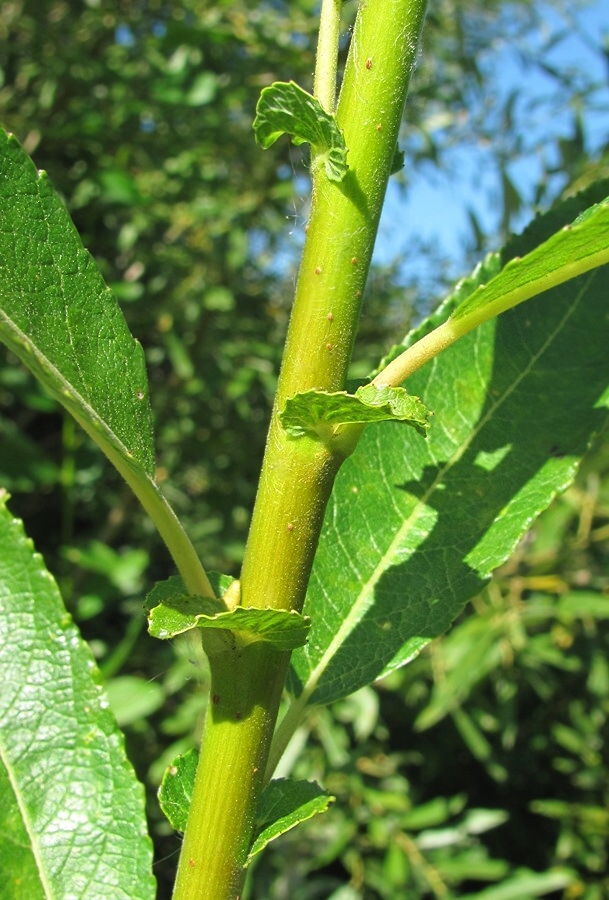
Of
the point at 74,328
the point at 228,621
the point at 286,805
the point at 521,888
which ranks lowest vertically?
the point at 521,888

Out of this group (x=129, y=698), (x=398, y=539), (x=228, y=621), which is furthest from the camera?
(x=129, y=698)

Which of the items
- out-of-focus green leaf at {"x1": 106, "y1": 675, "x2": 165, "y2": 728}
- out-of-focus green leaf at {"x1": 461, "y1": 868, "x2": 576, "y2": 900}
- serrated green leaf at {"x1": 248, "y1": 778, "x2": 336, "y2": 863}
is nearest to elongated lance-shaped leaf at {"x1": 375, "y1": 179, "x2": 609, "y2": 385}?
serrated green leaf at {"x1": 248, "y1": 778, "x2": 336, "y2": 863}

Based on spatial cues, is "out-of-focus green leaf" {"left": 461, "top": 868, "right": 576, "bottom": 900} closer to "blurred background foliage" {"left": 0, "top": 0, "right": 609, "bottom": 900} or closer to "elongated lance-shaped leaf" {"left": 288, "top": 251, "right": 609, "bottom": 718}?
"blurred background foliage" {"left": 0, "top": 0, "right": 609, "bottom": 900}

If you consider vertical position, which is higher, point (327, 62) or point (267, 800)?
point (327, 62)

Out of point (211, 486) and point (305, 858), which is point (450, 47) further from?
point (305, 858)

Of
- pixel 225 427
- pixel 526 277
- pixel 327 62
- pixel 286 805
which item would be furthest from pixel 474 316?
pixel 225 427

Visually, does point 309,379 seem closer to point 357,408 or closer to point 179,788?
point 357,408

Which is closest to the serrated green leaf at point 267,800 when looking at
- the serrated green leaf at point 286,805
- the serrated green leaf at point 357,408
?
the serrated green leaf at point 286,805
